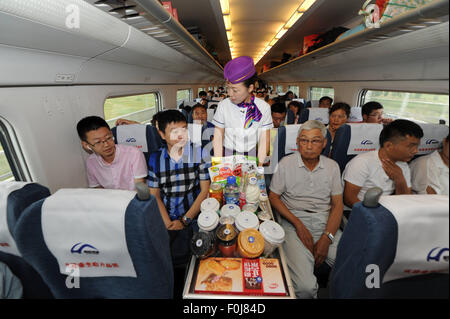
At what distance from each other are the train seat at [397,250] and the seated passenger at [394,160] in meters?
0.08

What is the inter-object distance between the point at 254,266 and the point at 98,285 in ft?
2.52

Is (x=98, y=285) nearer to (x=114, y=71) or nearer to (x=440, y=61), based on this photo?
(x=440, y=61)

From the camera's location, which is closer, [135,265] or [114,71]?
[135,265]

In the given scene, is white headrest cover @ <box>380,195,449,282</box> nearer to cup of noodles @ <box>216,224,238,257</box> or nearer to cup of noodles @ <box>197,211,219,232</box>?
cup of noodles @ <box>216,224,238,257</box>

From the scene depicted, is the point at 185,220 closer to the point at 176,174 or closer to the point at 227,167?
the point at 176,174

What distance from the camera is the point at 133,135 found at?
2725 mm

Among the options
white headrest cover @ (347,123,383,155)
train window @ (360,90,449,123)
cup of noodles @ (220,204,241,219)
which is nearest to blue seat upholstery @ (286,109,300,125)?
white headrest cover @ (347,123,383,155)

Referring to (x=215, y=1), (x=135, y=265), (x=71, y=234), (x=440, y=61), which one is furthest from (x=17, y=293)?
(x=215, y=1)

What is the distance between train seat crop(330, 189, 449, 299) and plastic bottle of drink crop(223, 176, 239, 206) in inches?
33.7

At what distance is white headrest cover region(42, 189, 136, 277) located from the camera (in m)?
0.76

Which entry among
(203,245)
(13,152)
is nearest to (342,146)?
(203,245)

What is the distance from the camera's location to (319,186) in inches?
72.2

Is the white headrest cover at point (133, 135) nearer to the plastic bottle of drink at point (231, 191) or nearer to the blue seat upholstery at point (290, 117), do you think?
the plastic bottle of drink at point (231, 191)
